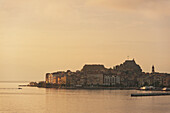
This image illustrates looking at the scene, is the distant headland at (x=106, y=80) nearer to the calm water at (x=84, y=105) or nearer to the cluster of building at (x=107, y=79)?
the cluster of building at (x=107, y=79)

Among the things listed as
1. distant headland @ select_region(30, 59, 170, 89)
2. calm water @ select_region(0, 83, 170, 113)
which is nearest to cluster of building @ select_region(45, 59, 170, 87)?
distant headland @ select_region(30, 59, 170, 89)

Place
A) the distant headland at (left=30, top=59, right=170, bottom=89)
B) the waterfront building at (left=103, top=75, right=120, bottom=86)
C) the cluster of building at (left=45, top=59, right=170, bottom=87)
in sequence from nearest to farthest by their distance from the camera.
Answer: the distant headland at (left=30, top=59, right=170, bottom=89) → the cluster of building at (left=45, top=59, right=170, bottom=87) → the waterfront building at (left=103, top=75, right=120, bottom=86)

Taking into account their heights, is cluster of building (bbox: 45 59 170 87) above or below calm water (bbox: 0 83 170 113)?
above

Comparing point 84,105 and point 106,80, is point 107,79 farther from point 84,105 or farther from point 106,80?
point 84,105

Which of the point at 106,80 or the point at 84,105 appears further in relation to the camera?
the point at 106,80

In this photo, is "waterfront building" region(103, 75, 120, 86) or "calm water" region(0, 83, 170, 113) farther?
"waterfront building" region(103, 75, 120, 86)

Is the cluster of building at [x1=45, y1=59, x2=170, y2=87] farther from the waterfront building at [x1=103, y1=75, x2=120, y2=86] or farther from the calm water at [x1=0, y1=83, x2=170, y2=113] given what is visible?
the calm water at [x1=0, y1=83, x2=170, y2=113]

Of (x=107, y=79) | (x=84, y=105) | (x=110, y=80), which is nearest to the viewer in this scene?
(x=84, y=105)

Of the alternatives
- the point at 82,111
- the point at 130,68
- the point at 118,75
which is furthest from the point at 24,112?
the point at 130,68

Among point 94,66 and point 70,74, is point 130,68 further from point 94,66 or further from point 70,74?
point 70,74

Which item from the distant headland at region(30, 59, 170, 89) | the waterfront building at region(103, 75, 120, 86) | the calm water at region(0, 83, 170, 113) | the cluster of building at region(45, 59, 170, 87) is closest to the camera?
the calm water at region(0, 83, 170, 113)

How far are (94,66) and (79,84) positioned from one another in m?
20.5

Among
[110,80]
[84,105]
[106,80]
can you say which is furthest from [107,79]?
[84,105]

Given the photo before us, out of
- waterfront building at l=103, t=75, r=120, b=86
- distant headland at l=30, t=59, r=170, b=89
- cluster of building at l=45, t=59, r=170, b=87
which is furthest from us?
waterfront building at l=103, t=75, r=120, b=86
